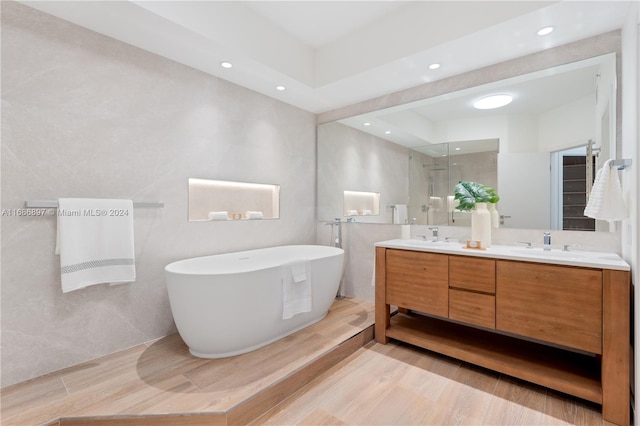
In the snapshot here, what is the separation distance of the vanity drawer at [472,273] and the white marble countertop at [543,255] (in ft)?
0.15

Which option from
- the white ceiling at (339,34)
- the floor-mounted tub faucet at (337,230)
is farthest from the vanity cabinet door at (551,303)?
the floor-mounted tub faucet at (337,230)

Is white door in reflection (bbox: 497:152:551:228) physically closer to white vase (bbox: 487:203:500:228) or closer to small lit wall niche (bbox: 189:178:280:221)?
white vase (bbox: 487:203:500:228)

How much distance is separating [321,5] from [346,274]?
2636 millimetres

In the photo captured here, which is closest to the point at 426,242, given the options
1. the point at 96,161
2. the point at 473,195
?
the point at 473,195

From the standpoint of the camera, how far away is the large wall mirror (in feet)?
6.86

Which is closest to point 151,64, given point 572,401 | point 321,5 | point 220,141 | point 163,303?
point 220,141

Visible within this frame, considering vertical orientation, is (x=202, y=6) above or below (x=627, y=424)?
above

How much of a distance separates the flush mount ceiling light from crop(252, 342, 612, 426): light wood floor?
2076 mm

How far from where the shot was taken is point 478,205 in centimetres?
233

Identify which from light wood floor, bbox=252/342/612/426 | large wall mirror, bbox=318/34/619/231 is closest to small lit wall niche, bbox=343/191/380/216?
large wall mirror, bbox=318/34/619/231

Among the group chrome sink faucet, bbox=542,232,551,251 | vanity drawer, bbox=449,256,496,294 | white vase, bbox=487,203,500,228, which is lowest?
vanity drawer, bbox=449,256,496,294

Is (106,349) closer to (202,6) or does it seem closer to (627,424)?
(202,6)

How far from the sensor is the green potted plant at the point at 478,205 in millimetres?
2250

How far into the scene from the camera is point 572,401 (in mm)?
1755
